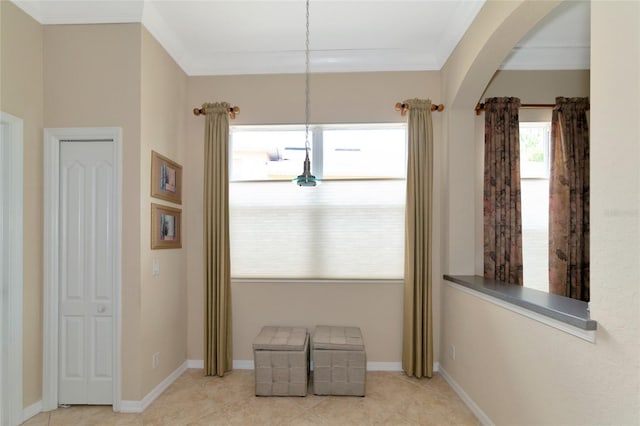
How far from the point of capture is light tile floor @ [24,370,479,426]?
2.72 meters

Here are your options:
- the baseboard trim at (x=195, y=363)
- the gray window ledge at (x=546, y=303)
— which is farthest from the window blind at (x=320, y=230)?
the gray window ledge at (x=546, y=303)

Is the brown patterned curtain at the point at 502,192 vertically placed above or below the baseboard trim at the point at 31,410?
above

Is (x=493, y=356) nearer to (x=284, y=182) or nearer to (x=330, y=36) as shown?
(x=284, y=182)

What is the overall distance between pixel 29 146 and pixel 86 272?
1.05 metres

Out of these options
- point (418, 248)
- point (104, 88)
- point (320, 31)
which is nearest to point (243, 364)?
point (418, 248)

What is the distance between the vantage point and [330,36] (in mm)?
3441

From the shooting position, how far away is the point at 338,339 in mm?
3242

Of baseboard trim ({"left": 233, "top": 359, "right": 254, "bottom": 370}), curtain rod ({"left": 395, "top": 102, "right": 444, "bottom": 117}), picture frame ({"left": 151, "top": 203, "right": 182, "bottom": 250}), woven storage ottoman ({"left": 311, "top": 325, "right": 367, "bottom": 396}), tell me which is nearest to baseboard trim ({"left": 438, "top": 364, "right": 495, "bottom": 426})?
woven storage ottoman ({"left": 311, "top": 325, "right": 367, "bottom": 396})

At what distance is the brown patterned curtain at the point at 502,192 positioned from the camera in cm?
345

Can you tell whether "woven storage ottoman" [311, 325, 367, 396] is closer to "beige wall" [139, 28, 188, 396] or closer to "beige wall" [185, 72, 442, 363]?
"beige wall" [185, 72, 442, 363]

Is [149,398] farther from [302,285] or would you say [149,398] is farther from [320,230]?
[320,230]

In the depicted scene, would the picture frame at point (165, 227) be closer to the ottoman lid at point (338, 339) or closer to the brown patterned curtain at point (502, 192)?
the ottoman lid at point (338, 339)

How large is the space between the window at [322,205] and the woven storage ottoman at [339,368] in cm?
82

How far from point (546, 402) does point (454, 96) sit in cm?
252
